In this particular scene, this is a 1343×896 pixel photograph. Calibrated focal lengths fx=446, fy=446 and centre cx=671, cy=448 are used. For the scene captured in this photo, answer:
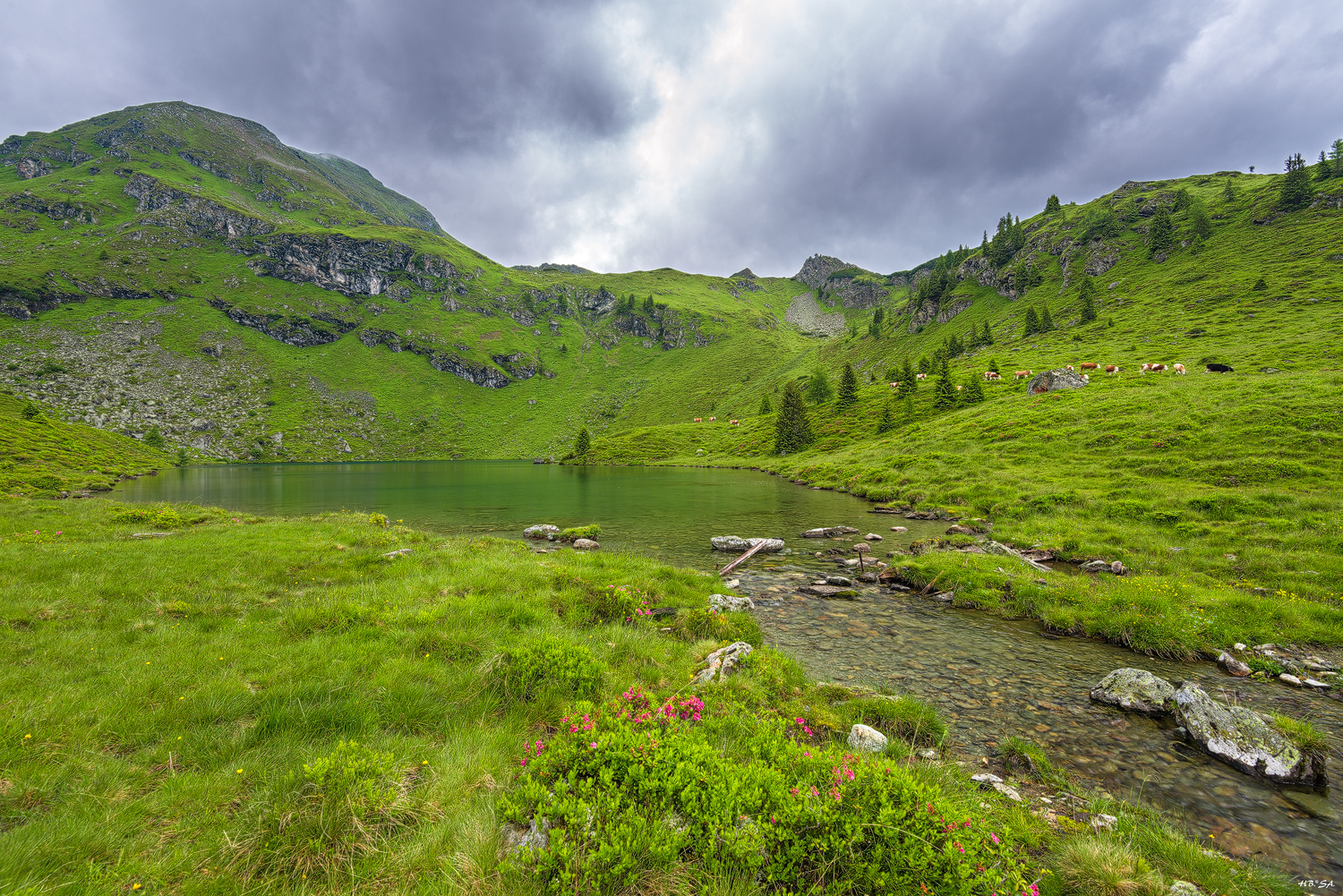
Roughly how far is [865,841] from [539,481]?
230ft

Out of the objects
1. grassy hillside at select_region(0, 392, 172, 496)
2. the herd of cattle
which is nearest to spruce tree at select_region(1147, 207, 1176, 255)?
the herd of cattle

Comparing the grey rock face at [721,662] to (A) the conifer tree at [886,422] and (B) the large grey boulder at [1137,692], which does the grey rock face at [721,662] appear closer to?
(B) the large grey boulder at [1137,692]

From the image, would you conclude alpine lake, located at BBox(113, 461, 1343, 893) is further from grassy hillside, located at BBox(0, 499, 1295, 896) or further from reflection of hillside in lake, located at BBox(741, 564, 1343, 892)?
grassy hillside, located at BBox(0, 499, 1295, 896)

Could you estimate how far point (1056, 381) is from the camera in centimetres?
5912

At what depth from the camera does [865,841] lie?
4.53 m

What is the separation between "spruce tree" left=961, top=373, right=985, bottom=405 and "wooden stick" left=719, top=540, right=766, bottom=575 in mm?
61921

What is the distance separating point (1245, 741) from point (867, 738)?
6.87m

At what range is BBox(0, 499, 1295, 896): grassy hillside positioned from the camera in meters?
4.07

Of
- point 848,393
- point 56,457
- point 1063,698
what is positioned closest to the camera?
point 1063,698

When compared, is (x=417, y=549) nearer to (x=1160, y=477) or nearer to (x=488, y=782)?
(x=488, y=782)

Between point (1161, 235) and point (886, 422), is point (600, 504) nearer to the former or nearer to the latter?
point (886, 422)

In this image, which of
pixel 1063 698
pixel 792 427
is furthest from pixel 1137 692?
pixel 792 427

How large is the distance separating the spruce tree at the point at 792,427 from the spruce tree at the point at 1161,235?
11593 centimetres

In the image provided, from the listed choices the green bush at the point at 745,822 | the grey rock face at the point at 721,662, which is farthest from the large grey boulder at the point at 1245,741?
the grey rock face at the point at 721,662
